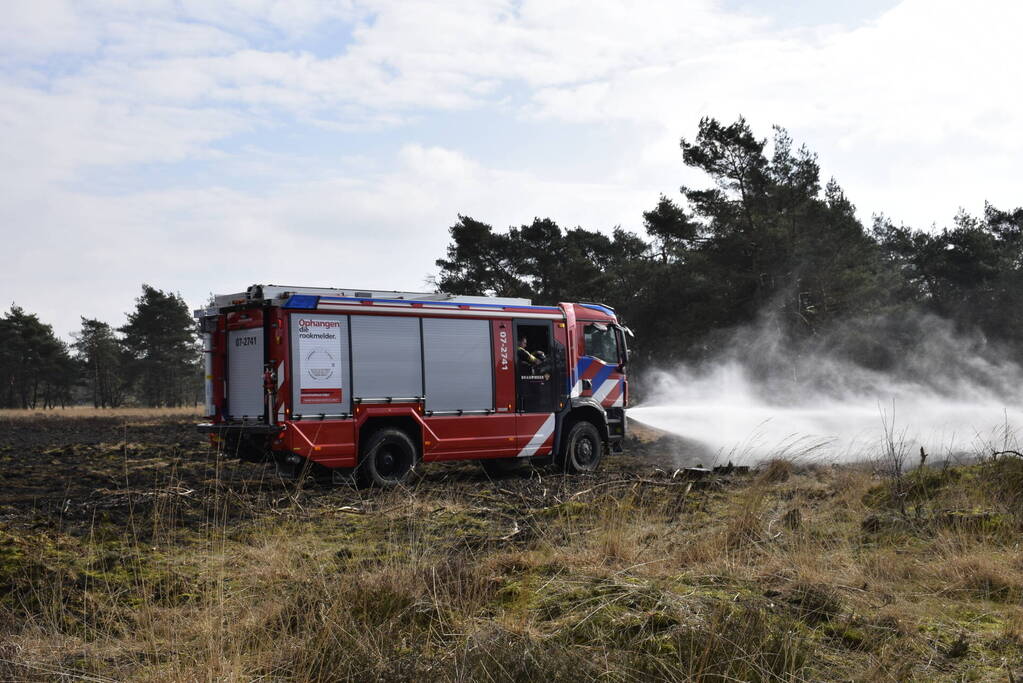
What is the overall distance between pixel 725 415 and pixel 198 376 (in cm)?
6931

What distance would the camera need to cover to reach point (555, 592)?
18.3 ft

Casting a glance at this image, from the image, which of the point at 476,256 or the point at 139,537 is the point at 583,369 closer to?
the point at 139,537

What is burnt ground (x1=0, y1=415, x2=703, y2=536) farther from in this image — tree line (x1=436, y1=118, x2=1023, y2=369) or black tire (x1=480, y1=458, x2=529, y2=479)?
tree line (x1=436, y1=118, x2=1023, y2=369)

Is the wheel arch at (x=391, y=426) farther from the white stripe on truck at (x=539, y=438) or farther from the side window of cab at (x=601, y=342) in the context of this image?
the side window of cab at (x=601, y=342)

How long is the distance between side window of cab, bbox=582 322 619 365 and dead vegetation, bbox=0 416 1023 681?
621 cm

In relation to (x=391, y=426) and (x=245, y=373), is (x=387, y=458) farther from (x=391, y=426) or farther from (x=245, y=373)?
(x=245, y=373)

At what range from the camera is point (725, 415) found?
24.1 meters

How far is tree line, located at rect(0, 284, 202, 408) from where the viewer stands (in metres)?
69.3

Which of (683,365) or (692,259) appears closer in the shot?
(692,259)

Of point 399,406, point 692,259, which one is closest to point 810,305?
point 692,259

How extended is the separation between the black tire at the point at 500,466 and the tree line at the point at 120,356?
2356 inches

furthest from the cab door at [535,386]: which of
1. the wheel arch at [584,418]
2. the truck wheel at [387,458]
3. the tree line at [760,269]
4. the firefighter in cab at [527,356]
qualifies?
the tree line at [760,269]

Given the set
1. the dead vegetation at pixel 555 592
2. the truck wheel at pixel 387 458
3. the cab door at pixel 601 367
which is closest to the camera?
the dead vegetation at pixel 555 592

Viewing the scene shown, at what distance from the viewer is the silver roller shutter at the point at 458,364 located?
44.8ft
